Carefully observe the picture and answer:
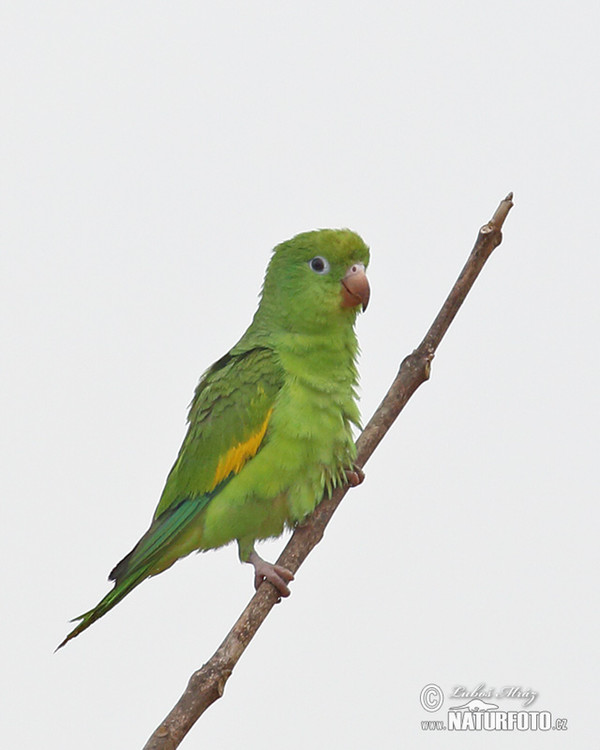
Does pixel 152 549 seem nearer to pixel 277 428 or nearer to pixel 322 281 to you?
pixel 277 428

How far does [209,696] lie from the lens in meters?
3.78

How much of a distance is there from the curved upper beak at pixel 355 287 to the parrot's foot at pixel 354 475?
0.85 meters

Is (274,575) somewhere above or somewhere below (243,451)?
below

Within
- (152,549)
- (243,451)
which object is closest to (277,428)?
(243,451)

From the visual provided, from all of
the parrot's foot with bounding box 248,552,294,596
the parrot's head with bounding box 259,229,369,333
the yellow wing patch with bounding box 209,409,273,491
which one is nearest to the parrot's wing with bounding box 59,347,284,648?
the yellow wing patch with bounding box 209,409,273,491

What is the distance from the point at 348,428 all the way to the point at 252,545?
801mm

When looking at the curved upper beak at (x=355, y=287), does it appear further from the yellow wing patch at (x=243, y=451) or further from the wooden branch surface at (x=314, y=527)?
the yellow wing patch at (x=243, y=451)

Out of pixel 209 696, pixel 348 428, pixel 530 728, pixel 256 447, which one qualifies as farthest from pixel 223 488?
pixel 530 728

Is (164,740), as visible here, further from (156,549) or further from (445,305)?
(445,305)

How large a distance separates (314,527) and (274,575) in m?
0.39

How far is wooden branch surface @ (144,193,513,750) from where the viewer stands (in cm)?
373

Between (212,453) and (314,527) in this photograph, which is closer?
(314,527)

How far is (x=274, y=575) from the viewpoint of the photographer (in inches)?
178

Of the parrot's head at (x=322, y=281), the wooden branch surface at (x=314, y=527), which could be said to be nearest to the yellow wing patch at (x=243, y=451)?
the wooden branch surface at (x=314, y=527)
